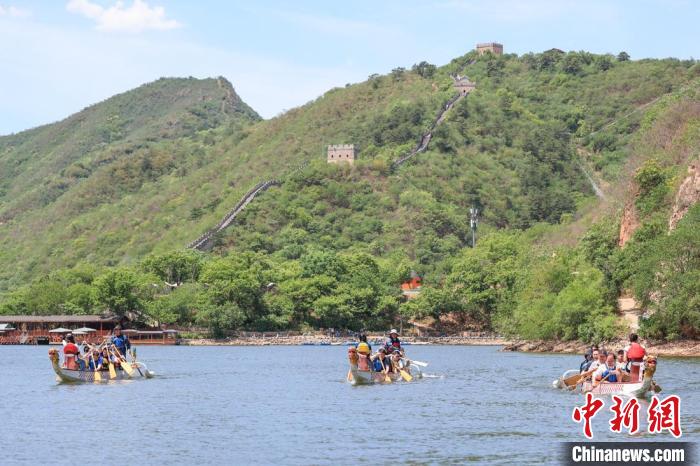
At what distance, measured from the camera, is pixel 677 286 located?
9294 cm

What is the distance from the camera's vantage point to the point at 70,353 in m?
68.9

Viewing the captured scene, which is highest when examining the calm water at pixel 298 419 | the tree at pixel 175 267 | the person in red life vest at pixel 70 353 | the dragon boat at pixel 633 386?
the tree at pixel 175 267

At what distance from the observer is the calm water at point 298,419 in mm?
42219

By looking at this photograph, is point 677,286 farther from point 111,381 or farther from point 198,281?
point 198,281

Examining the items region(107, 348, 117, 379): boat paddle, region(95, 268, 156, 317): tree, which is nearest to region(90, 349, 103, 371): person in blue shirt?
region(107, 348, 117, 379): boat paddle

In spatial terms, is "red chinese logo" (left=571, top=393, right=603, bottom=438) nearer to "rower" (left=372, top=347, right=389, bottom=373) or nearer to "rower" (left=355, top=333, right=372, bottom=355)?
"rower" (left=355, top=333, right=372, bottom=355)

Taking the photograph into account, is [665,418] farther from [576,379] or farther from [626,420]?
[576,379]

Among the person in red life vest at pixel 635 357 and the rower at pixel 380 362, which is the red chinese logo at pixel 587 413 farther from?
the rower at pixel 380 362

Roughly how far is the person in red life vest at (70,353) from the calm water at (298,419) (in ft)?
4.54

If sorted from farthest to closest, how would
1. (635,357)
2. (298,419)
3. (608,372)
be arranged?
(608,372) < (635,357) < (298,419)

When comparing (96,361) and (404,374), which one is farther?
(404,374)

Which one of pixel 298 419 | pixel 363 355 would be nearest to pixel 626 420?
pixel 298 419

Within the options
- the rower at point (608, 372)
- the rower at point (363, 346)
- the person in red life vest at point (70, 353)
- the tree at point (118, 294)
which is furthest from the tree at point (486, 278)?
the rower at point (608, 372)

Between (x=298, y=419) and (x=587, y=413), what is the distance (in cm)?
1325
